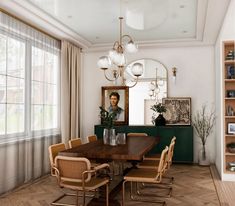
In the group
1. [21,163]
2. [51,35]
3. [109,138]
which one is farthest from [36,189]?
[51,35]

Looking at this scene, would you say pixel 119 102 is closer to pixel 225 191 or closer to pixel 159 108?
pixel 159 108

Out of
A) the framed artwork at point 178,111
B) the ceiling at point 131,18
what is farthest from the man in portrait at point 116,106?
the ceiling at point 131,18

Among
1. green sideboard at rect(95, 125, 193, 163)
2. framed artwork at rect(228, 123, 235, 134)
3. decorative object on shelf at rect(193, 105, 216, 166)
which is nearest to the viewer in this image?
framed artwork at rect(228, 123, 235, 134)

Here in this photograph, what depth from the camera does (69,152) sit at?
10.9 feet

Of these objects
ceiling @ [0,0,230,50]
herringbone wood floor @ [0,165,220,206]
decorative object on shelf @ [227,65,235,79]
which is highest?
ceiling @ [0,0,230,50]

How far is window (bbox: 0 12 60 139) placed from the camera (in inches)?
173

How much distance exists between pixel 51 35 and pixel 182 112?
344 cm

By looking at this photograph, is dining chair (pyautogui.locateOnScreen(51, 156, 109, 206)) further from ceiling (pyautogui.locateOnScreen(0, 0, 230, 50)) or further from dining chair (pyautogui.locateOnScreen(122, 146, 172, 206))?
ceiling (pyautogui.locateOnScreen(0, 0, 230, 50))

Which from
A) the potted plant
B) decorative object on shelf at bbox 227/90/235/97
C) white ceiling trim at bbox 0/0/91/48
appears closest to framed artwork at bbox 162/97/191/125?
decorative object on shelf at bbox 227/90/235/97

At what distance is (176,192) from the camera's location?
4273mm

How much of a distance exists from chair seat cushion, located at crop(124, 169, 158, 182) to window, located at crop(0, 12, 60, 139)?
217 cm

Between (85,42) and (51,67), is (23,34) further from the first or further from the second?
(85,42)

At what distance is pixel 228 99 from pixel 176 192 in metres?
2.16

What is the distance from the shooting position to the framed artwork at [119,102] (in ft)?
22.3
